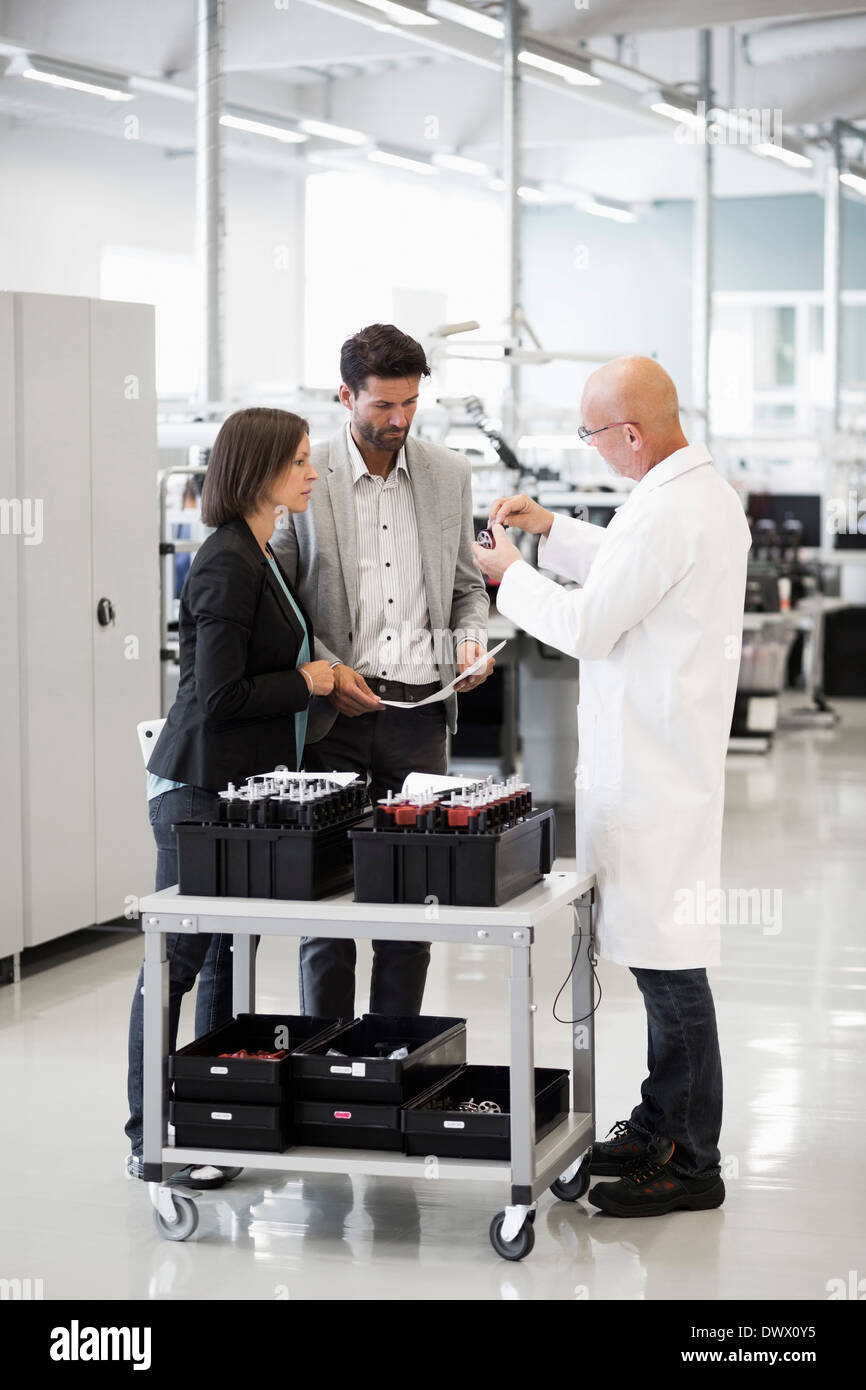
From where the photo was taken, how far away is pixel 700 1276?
3.03 meters

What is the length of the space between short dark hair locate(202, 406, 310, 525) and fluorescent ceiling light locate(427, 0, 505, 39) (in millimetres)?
6117

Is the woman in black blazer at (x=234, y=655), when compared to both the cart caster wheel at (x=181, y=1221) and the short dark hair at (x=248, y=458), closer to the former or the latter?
the short dark hair at (x=248, y=458)

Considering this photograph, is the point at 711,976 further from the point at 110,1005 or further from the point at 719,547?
the point at 719,547

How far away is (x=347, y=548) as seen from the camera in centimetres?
362

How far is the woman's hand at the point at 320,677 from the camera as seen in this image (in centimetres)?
332

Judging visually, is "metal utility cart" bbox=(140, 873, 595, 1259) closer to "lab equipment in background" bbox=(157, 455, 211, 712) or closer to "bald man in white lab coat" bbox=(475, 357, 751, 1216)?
"bald man in white lab coat" bbox=(475, 357, 751, 1216)

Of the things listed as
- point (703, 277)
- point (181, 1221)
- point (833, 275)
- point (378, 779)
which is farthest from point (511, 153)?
point (181, 1221)

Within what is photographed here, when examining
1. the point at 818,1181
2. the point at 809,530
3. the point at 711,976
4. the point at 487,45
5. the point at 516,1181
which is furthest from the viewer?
the point at 809,530

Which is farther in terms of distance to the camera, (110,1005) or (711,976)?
(711,976)

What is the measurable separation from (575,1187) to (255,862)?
1.01m

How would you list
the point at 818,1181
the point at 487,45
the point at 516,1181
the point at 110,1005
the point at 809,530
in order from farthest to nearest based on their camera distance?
the point at 809,530 → the point at 487,45 → the point at 110,1005 → the point at 818,1181 → the point at 516,1181

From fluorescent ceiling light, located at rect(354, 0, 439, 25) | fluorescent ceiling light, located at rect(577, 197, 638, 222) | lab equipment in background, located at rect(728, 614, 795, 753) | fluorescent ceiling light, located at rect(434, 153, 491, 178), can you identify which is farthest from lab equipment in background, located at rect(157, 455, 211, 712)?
fluorescent ceiling light, located at rect(577, 197, 638, 222)

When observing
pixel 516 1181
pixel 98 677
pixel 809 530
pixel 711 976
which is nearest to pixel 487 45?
pixel 809 530
